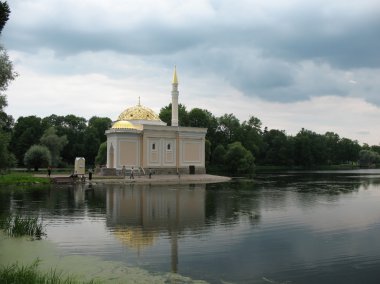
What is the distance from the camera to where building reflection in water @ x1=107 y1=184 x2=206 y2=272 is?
51.3 ft

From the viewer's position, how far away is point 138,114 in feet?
219

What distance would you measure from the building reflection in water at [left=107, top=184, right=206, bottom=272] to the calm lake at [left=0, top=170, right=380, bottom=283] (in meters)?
0.04

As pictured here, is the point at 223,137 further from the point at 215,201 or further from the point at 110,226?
the point at 110,226

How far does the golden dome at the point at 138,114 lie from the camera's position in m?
66.5

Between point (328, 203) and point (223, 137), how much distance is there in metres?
70.7

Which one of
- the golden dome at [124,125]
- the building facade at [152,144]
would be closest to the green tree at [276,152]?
the building facade at [152,144]

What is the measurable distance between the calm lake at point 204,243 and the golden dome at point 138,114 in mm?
41205

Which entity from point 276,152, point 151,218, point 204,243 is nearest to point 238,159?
point 276,152

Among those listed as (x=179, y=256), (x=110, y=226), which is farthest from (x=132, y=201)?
(x=179, y=256)

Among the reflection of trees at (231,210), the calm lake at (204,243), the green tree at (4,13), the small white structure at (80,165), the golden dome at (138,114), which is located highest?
the golden dome at (138,114)

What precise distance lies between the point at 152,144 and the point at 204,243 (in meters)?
47.5

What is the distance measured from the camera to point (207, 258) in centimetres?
1284

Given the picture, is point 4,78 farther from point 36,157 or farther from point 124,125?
point 36,157

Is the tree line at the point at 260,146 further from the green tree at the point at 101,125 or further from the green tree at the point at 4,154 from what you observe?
the green tree at the point at 4,154
